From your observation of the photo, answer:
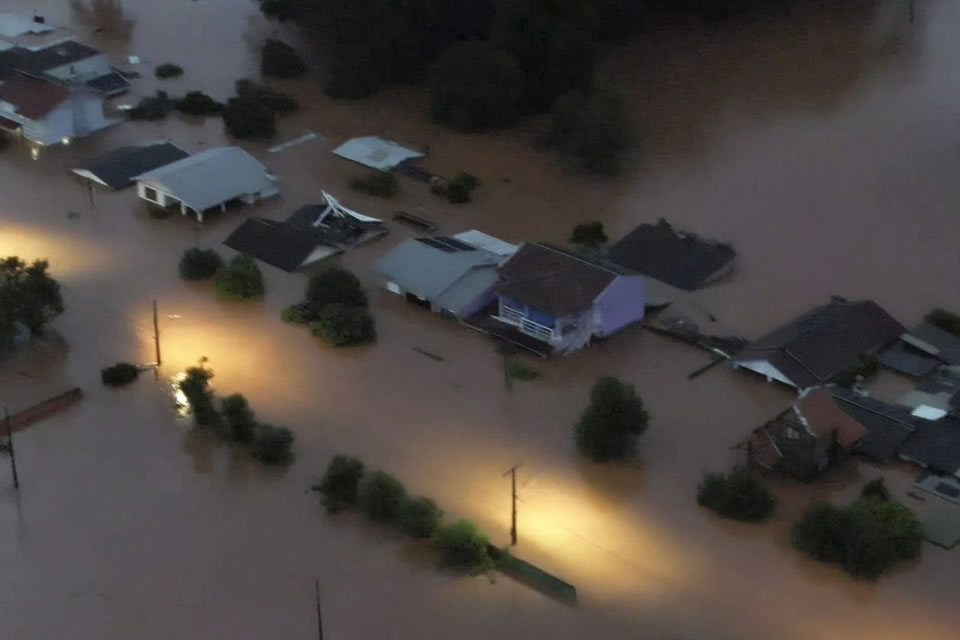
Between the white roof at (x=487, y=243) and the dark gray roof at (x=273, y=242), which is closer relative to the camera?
the white roof at (x=487, y=243)

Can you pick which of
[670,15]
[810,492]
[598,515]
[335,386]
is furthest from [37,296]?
[670,15]

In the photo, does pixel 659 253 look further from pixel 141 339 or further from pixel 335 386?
pixel 141 339

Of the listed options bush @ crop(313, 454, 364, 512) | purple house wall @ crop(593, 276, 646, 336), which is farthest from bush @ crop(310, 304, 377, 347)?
bush @ crop(313, 454, 364, 512)

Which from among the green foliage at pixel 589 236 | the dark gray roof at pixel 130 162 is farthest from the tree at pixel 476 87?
the dark gray roof at pixel 130 162

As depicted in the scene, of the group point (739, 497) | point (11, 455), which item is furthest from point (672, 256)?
point (11, 455)

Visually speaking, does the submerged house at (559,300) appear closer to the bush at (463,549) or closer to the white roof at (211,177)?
the bush at (463,549)

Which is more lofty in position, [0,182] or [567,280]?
[567,280]

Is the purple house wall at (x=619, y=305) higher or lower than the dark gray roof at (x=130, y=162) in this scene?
higher
